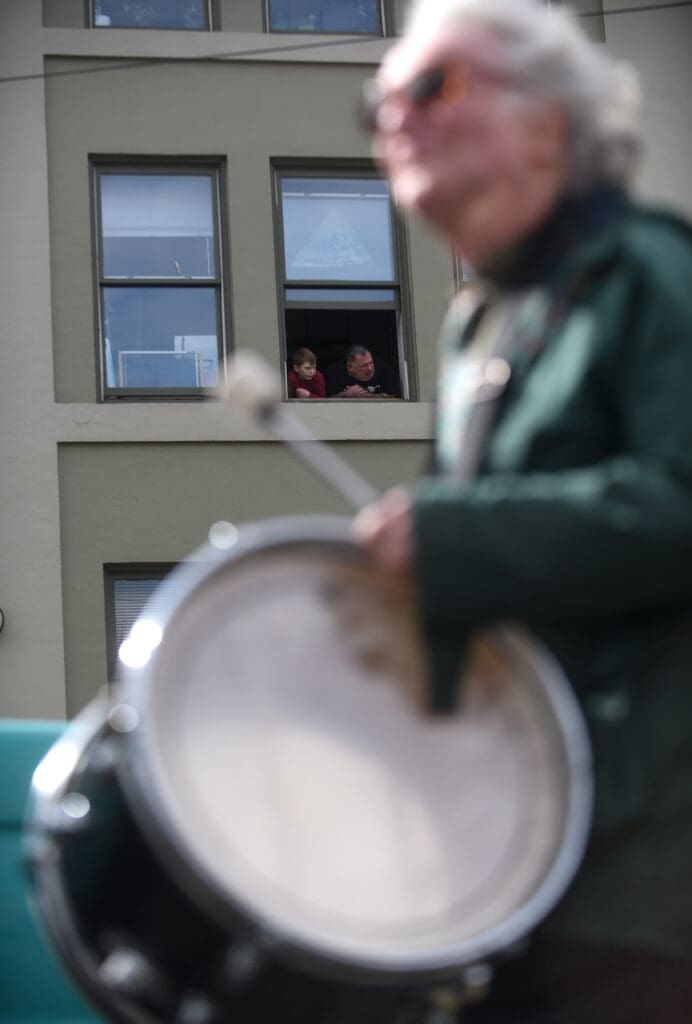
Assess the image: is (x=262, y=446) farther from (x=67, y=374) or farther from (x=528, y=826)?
(x=528, y=826)

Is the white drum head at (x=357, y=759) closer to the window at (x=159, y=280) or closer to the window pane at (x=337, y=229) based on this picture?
the window at (x=159, y=280)

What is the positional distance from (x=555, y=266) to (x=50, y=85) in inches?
418

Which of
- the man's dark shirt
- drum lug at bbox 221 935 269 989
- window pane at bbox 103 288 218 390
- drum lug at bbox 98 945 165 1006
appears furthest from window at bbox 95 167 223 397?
drum lug at bbox 221 935 269 989

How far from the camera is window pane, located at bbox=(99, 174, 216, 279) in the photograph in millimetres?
11875

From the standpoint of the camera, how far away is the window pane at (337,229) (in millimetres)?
12023

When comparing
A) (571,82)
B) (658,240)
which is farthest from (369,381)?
(658,240)

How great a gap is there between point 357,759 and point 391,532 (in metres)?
0.22

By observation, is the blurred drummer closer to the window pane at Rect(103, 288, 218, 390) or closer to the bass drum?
the bass drum

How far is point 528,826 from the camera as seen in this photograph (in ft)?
5.32

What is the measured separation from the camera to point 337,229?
12.2 metres

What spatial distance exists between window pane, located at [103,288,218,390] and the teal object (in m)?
7.60

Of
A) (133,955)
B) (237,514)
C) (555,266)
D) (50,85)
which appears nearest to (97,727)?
(133,955)

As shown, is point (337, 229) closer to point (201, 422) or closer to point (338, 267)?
point (338, 267)

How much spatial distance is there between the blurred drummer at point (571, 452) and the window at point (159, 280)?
32.5ft
